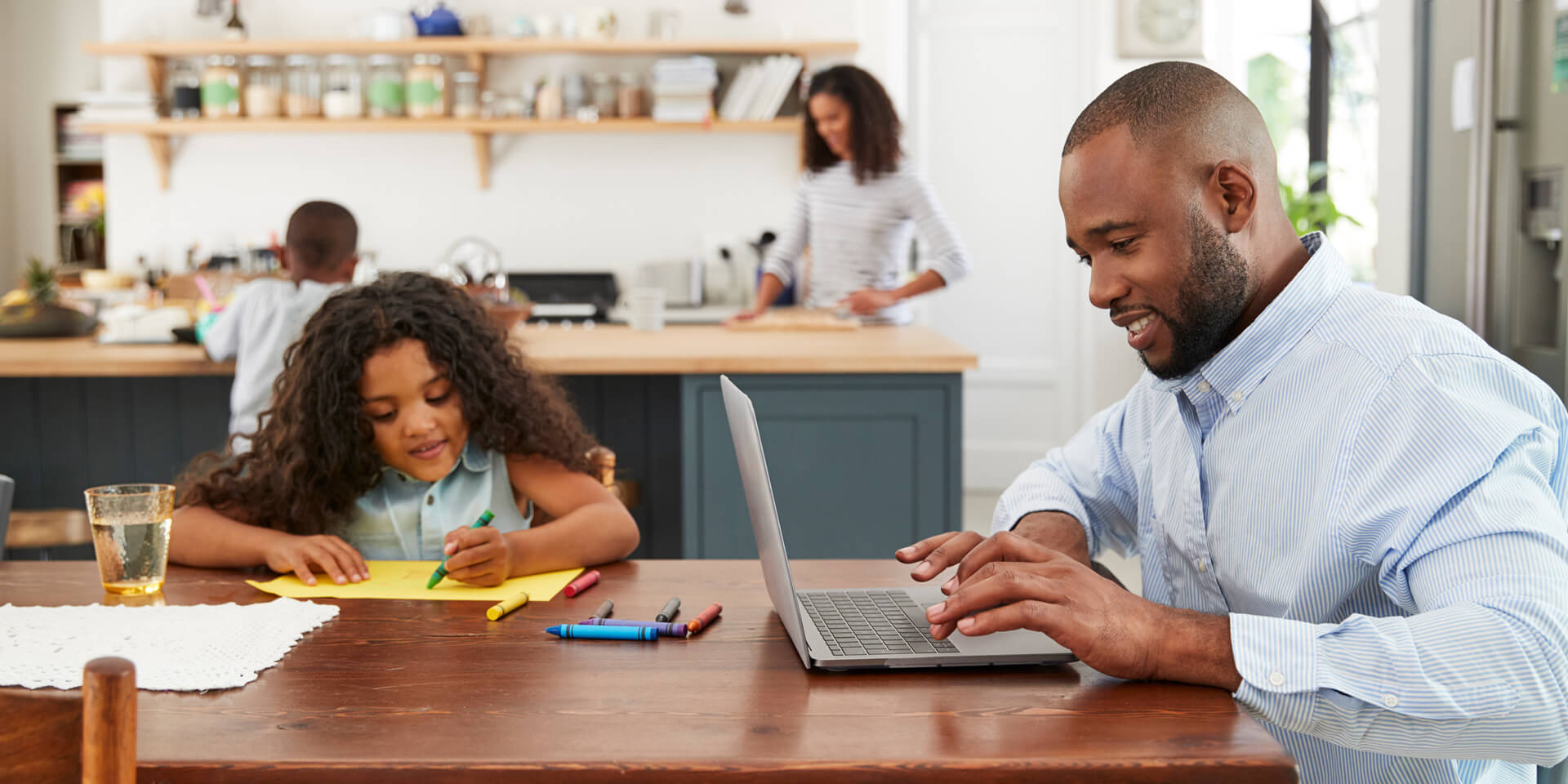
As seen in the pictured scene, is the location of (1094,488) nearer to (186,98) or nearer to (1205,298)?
(1205,298)

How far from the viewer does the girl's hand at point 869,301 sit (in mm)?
3582

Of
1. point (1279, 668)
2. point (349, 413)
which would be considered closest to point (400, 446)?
point (349, 413)

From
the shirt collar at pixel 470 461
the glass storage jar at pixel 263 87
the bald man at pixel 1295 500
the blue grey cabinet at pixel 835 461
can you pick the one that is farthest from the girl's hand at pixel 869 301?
the glass storage jar at pixel 263 87

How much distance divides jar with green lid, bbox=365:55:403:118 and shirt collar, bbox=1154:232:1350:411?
177 inches

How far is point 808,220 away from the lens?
4.06 m

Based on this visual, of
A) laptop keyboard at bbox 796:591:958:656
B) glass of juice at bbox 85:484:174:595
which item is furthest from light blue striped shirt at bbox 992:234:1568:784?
glass of juice at bbox 85:484:174:595

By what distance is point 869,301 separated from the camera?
3582 millimetres

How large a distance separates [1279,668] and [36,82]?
843cm

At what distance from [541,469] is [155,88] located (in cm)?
443

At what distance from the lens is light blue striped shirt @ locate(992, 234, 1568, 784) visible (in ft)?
2.91

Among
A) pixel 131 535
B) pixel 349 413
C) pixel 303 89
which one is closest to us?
pixel 131 535

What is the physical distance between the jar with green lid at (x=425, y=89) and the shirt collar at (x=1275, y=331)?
4.38 metres

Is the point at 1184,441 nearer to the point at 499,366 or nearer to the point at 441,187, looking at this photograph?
the point at 499,366

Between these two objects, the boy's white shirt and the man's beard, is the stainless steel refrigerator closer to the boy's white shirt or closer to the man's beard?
the man's beard
